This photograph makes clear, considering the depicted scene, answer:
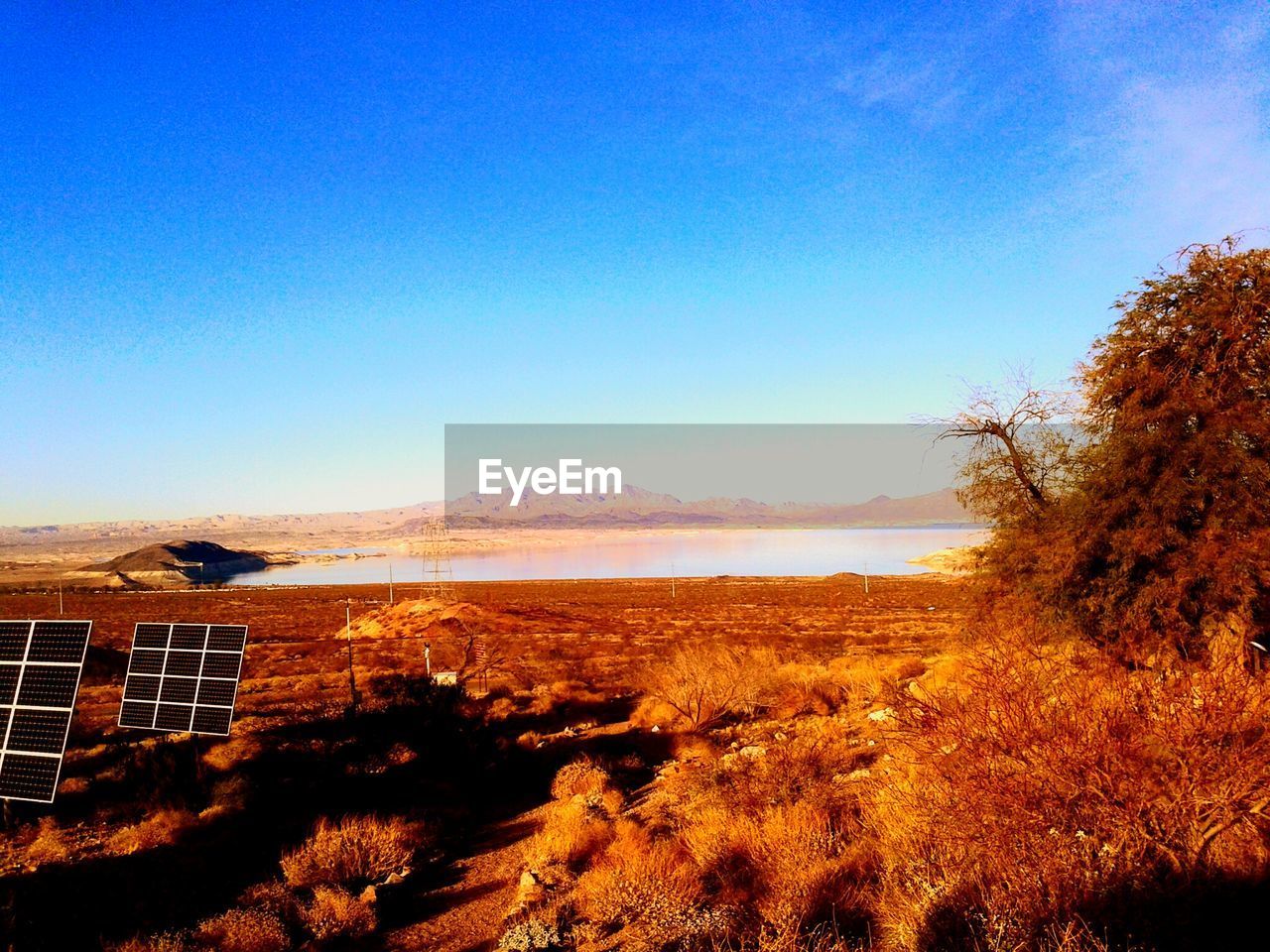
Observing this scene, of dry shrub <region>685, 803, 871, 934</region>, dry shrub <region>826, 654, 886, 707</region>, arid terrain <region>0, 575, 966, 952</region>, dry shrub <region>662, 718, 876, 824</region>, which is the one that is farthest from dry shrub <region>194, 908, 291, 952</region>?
dry shrub <region>826, 654, 886, 707</region>

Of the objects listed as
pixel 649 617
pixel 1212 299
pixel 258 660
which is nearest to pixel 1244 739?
pixel 1212 299

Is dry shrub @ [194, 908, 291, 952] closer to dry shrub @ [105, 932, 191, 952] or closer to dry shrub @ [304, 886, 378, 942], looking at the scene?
dry shrub @ [105, 932, 191, 952]

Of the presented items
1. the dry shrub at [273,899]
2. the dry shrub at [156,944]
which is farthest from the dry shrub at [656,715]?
the dry shrub at [156,944]

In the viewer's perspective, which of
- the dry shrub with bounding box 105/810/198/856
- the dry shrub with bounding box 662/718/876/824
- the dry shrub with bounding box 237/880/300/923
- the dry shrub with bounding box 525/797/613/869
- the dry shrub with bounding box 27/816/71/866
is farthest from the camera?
the dry shrub with bounding box 662/718/876/824

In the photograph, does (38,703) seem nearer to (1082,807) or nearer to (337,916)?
(337,916)

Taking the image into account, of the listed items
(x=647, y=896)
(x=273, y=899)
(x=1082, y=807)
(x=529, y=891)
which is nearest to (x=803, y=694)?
(x=529, y=891)

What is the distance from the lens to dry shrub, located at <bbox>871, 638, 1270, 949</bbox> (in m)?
5.25

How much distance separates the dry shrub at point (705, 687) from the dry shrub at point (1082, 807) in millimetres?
8914

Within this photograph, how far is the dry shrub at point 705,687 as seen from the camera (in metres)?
15.3

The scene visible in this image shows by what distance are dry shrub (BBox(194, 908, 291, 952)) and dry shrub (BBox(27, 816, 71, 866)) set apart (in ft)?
9.94

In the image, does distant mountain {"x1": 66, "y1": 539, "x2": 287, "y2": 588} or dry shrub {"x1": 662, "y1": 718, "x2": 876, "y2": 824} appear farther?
distant mountain {"x1": 66, "y1": 539, "x2": 287, "y2": 588}

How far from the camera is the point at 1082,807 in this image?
602 centimetres

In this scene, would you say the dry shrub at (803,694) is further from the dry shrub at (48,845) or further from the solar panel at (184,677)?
the dry shrub at (48,845)

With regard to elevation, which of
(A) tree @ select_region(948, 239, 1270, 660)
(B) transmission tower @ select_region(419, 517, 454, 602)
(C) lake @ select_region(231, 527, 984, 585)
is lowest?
(C) lake @ select_region(231, 527, 984, 585)
